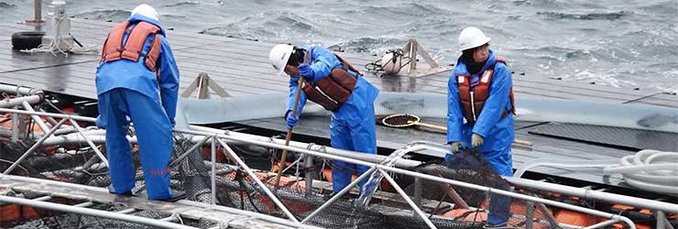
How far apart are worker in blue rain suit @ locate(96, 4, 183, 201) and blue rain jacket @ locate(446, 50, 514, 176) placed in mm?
1992

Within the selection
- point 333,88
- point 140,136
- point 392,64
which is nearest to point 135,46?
point 140,136

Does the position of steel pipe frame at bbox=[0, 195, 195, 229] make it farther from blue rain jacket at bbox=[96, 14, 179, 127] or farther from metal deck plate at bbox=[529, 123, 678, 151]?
metal deck plate at bbox=[529, 123, 678, 151]

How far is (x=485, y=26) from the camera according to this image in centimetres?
2592

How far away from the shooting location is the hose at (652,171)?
8273 mm

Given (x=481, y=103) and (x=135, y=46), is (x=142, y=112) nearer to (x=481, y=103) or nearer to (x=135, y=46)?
(x=135, y=46)

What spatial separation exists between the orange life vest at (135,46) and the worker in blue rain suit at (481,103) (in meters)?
2.12

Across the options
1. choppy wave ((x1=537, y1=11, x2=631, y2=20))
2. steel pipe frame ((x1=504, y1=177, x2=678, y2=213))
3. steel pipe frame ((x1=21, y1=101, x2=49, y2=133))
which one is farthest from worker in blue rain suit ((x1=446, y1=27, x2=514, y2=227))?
choppy wave ((x1=537, y1=11, x2=631, y2=20))

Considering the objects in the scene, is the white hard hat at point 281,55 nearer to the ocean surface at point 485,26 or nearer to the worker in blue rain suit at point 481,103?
the worker in blue rain suit at point 481,103

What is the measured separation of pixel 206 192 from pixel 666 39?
17209 mm

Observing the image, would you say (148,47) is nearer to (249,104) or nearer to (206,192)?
(206,192)

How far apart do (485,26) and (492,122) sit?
17659mm

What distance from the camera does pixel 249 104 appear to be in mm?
11930

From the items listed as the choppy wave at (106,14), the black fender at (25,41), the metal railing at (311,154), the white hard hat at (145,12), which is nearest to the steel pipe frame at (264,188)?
the metal railing at (311,154)

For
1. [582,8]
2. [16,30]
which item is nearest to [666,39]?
[582,8]
